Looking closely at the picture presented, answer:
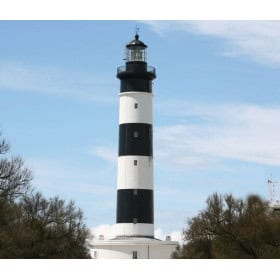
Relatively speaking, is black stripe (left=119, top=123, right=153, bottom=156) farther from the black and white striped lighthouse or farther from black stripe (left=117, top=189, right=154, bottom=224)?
black stripe (left=117, top=189, right=154, bottom=224)

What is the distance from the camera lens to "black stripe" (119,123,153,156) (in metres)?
38.9

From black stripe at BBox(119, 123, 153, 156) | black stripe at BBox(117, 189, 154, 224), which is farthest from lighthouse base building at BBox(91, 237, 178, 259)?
black stripe at BBox(119, 123, 153, 156)

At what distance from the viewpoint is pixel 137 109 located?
130 ft

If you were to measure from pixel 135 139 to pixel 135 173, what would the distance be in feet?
5.91

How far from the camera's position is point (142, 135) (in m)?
39.1

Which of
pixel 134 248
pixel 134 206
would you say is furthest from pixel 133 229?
pixel 134 206

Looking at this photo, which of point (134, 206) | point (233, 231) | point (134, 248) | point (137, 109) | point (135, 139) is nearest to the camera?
point (233, 231)

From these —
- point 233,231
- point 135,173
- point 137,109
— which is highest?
point 137,109

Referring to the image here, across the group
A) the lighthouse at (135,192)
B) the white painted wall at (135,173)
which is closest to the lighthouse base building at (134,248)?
the lighthouse at (135,192)

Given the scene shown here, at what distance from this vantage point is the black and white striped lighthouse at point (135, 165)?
3853 cm

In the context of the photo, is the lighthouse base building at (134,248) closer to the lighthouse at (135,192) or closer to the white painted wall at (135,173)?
the lighthouse at (135,192)

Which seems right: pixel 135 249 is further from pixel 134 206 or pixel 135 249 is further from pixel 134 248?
pixel 134 206

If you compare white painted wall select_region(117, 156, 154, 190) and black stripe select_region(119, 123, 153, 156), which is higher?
black stripe select_region(119, 123, 153, 156)
